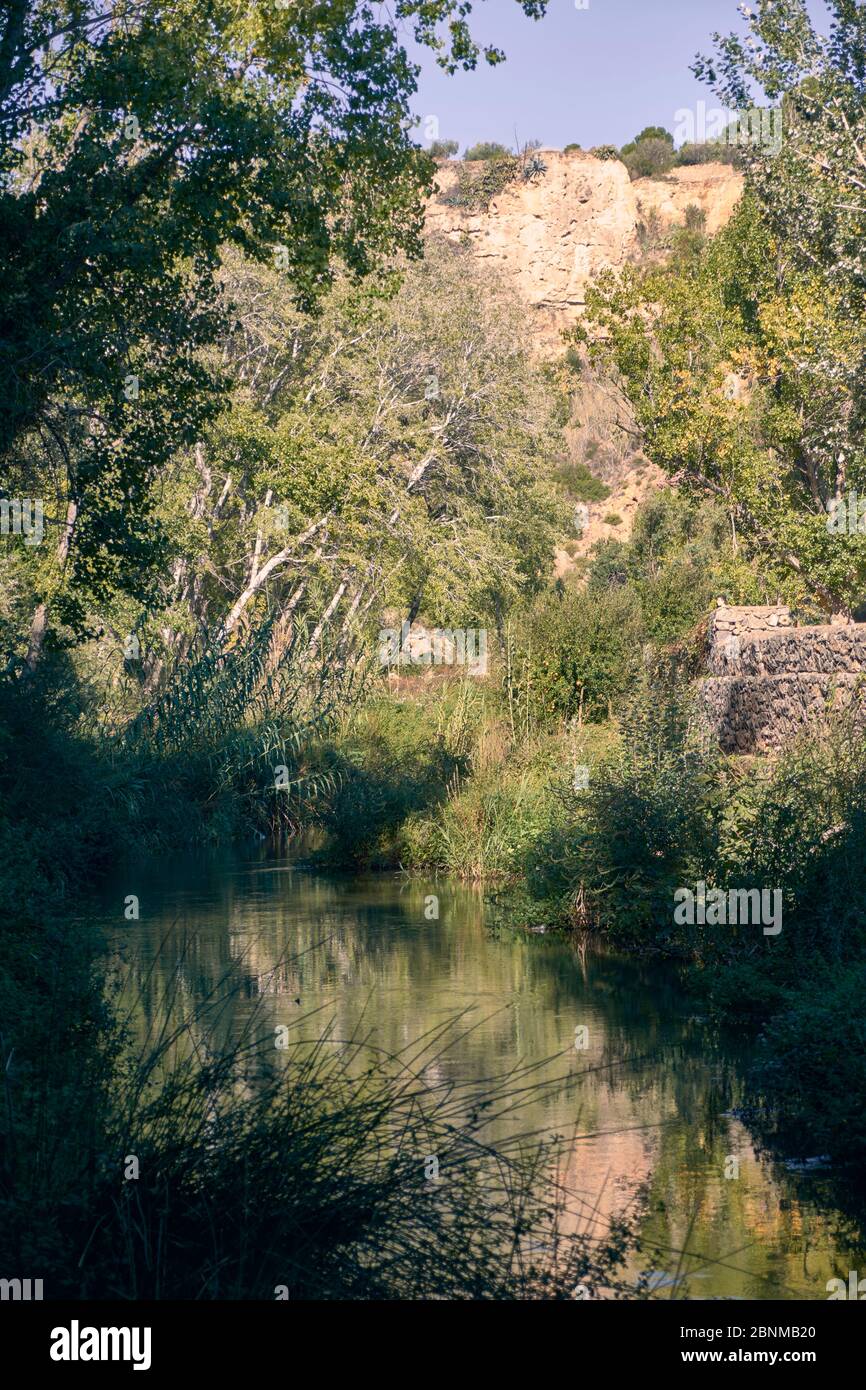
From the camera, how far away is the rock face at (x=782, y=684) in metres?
15.2

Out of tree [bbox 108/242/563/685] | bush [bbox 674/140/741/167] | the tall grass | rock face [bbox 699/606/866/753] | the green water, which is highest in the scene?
bush [bbox 674/140/741/167]

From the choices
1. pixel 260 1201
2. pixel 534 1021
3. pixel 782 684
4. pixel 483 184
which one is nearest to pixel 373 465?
pixel 782 684

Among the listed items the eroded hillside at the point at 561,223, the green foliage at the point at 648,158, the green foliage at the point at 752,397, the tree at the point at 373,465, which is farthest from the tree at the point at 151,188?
the green foliage at the point at 648,158

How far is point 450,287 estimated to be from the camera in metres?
33.6

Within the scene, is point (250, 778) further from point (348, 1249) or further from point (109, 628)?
point (348, 1249)

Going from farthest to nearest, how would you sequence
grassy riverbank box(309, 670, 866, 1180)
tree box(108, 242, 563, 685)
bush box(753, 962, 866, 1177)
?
tree box(108, 242, 563, 685)
grassy riverbank box(309, 670, 866, 1180)
bush box(753, 962, 866, 1177)

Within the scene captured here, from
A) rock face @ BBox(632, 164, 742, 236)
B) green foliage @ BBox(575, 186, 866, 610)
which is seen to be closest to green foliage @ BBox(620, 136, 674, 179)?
rock face @ BBox(632, 164, 742, 236)

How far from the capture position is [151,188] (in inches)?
471

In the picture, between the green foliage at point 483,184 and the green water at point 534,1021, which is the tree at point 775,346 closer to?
the green water at point 534,1021

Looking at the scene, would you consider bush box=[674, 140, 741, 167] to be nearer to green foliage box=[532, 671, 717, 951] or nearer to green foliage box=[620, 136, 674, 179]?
green foliage box=[620, 136, 674, 179]

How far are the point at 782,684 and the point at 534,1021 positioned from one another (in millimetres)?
6903

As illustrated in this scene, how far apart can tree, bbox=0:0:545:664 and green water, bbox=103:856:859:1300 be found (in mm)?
3824

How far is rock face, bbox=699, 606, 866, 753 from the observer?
1523 cm
